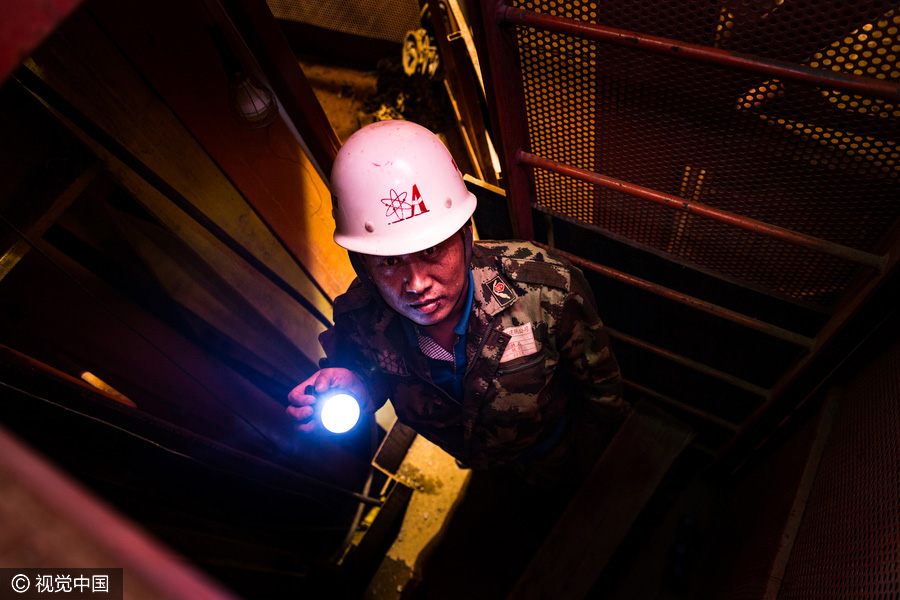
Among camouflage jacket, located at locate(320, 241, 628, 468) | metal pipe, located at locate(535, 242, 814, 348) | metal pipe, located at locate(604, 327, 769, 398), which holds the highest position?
metal pipe, located at locate(535, 242, 814, 348)

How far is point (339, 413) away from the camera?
2.00 meters

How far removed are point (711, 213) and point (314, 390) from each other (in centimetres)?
199

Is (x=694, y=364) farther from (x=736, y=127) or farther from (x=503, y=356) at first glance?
(x=736, y=127)

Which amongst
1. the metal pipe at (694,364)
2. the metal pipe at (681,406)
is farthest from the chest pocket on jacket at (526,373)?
the metal pipe at (681,406)

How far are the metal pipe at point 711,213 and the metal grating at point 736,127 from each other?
0.14ft

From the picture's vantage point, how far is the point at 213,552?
2488 millimetres

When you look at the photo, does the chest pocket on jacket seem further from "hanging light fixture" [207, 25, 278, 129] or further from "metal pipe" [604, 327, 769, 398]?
"hanging light fixture" [207, 25, 278, 129]

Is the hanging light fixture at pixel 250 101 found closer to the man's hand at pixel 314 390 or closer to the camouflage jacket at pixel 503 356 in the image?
the camouflage jacket at pixel 503 356

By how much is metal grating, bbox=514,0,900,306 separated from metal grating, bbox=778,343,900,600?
490 mm

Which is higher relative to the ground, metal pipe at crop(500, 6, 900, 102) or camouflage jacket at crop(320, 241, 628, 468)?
metal pipe at crop(500, 6, 900, 102)

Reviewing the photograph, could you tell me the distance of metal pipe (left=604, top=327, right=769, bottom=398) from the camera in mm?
2734

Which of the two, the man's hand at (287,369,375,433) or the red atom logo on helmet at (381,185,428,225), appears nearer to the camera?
the red atom logo on helmet at (381,185,428,225)

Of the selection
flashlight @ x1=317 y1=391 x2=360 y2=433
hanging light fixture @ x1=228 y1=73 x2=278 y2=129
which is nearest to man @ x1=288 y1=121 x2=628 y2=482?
flashlight @ x1=317 y1=391 x2=360 y2=433

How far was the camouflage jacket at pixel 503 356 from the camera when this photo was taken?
7.00ft
